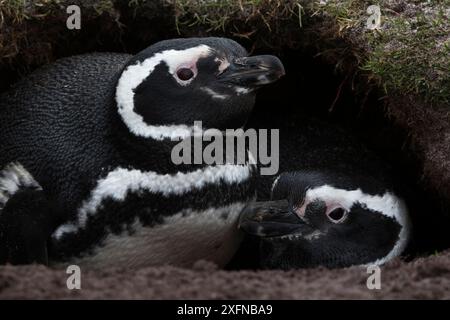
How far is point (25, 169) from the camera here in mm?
3240

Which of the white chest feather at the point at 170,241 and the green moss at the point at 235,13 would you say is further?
the green moss at the point at 235,13

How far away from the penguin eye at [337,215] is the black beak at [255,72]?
2.31 ft

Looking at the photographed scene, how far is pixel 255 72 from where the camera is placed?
3.21m

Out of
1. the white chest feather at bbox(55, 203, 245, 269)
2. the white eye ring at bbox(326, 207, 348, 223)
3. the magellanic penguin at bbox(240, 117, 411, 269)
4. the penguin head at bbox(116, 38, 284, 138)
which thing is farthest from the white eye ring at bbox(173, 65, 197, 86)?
the white eye ring at bbox(326, 207, 348, 223)

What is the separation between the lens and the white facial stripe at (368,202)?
3617mm

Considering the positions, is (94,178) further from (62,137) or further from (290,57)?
(290,57)

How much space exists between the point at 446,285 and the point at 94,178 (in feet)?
4.33

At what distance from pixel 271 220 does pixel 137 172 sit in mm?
647

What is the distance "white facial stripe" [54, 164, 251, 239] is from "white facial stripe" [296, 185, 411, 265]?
574 millimetres

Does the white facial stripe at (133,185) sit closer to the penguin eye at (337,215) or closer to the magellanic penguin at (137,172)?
the magellanic penguin at (137,172)

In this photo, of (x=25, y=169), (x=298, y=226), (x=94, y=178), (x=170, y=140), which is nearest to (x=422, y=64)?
(x=298, y=226)

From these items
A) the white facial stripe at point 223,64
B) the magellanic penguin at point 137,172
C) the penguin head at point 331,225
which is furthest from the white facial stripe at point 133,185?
the penguin head at point 331,225

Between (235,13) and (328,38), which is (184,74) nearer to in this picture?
(235,13)
